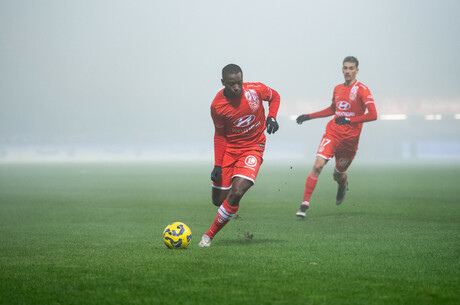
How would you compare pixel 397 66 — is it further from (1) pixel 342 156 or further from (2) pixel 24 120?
(1) pixel 342 156

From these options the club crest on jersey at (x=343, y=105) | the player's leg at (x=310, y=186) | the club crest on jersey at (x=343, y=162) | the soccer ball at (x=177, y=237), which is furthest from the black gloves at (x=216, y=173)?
the club crest on jersey at (x=343, y=162)

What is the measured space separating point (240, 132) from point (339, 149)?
4.74 meters

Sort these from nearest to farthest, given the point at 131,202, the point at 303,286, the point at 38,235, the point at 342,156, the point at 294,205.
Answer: the point at 303,286, the point at 38,235, the point at 342,156, the point at 294,205, the point at 131,202

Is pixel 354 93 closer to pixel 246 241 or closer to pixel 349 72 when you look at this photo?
pixel 349 72

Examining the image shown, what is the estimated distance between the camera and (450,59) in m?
56.3

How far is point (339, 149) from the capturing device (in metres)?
12.8

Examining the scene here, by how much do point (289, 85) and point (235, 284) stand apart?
5461 centimetres

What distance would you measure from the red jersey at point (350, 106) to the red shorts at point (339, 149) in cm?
12

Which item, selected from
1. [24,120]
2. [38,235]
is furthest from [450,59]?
[38,235]

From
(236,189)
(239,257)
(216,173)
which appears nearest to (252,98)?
(216,173)

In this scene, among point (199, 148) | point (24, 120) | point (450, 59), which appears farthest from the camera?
point (199, 148)

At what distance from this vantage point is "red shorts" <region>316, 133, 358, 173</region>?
12609 millimetres

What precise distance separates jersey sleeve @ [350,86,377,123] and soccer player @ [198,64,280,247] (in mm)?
3734

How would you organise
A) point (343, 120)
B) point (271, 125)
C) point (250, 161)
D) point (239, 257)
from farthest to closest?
1. point (343, 120)
2. point (250, 161)
3. point (271, 125)
4. point (239, 257)
